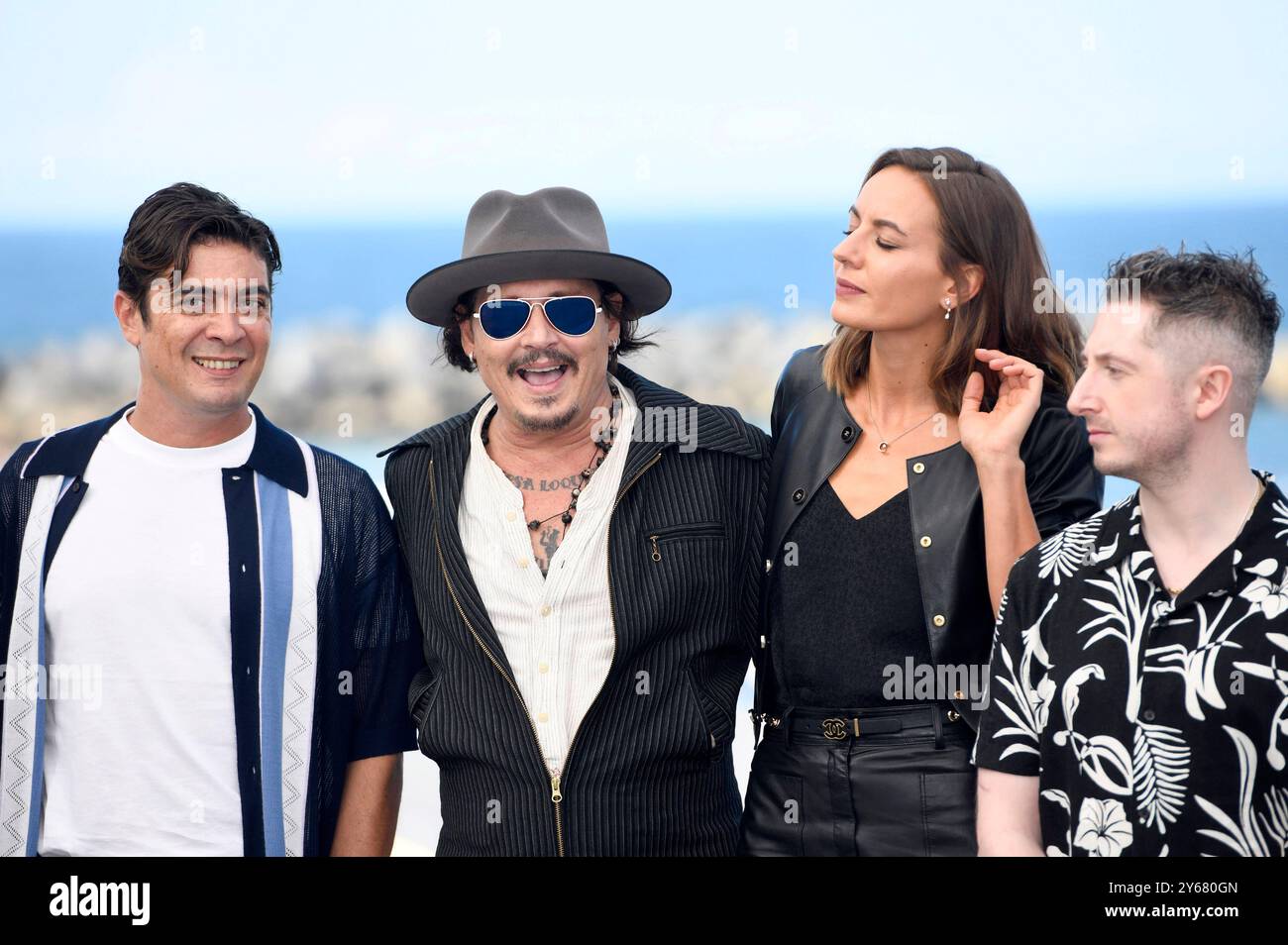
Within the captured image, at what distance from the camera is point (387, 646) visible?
330 cm

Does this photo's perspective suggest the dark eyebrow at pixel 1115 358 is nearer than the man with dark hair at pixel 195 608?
Yes

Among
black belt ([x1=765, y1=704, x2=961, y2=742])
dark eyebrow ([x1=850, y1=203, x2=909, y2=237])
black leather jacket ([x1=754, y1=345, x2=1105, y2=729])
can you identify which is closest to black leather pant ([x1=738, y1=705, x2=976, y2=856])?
black belt ([x1=765, y1=704, x2=961, y2=742])

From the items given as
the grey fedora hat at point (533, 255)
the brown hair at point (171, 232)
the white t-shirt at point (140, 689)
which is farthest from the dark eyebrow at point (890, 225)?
the white t-shirt at point (140, 689)

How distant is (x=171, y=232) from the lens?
3.15 meters

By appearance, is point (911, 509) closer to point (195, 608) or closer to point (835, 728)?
point (835, 728)

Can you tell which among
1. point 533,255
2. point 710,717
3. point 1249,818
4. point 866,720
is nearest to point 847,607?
point 866,720

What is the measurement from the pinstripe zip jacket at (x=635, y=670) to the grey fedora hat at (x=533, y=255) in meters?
0.29

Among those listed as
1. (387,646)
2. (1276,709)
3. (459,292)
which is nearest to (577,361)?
(459,292)

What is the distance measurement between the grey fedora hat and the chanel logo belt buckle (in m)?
1.11

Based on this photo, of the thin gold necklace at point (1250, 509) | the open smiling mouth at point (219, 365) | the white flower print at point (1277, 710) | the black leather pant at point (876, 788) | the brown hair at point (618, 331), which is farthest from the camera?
the brown hair at point (618, 331)

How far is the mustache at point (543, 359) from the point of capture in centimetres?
319

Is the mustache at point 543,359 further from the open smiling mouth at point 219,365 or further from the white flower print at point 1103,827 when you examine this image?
the white flower print at point 1103,827
